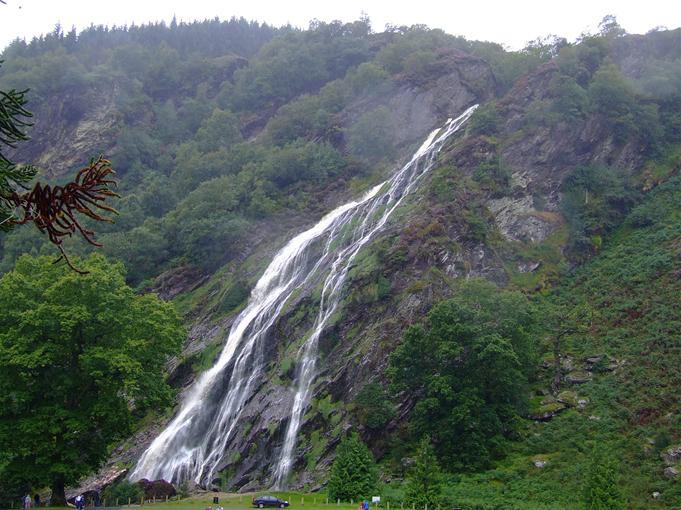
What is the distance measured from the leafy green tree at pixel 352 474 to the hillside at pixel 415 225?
1.57 metres

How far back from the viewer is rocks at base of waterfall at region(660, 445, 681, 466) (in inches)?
1187

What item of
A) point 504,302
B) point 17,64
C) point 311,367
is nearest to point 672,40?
point 504,302

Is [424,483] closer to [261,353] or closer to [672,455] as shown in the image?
[672,455]

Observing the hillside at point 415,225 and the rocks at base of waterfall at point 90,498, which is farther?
the rocks at base of waterfall at point 90,498

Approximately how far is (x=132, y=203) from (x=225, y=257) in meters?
19.8

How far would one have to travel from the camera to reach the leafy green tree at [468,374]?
35.0 meters

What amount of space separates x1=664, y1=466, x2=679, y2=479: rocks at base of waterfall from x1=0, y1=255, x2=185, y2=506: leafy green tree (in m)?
23.7

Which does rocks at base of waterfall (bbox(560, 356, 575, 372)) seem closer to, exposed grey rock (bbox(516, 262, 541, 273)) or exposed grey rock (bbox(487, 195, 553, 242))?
exposed grey rock (bbox(516, 262, 541, 273))

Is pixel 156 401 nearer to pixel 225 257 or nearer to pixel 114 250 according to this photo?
pixel 225 257

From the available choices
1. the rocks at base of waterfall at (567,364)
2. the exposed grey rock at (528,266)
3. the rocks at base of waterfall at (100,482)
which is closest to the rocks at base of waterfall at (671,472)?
the rocks at base of waterfall at (567,364)

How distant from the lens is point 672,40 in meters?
78.4

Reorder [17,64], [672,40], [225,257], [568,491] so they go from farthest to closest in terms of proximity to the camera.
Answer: [17,64] < [672,40] < [225,257] < [568,491]

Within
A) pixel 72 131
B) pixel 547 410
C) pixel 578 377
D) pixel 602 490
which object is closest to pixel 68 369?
pixel 602 490

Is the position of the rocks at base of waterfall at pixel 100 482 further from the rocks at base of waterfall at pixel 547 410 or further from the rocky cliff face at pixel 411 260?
the rocks at base of waterfall at pixel 547 410
